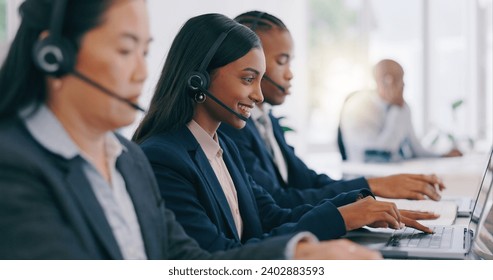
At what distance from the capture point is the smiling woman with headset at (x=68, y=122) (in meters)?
0.70

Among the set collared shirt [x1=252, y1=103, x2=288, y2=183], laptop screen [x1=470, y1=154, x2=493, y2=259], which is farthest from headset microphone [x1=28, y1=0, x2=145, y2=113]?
collared shirt [x1=252, y1=103, x2=288, y2=183]

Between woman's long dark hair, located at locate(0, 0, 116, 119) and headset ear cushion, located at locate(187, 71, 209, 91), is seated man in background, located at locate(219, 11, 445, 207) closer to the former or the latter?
headset ear cushion, located at locate(187, 71, 209, 91)

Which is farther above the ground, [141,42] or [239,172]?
[141,42]

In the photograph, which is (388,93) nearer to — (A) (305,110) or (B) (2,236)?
(A) (305,110)

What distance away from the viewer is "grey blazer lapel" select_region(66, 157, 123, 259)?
746mm

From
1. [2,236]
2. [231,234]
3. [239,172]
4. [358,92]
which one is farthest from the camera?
[358,92]

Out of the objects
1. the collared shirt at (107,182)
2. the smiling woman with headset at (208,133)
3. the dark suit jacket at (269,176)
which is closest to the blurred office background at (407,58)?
the dark suit jacket at (269,176)

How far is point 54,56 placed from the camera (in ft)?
2.32

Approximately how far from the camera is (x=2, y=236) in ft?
2.30

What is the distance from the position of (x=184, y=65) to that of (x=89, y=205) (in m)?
0.58

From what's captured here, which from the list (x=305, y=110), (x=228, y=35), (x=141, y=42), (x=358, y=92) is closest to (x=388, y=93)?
(x=358, y=92)

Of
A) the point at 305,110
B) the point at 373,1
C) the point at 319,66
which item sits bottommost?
the point at 305,110

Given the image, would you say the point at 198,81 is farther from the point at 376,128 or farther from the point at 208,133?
the point at 376,128
